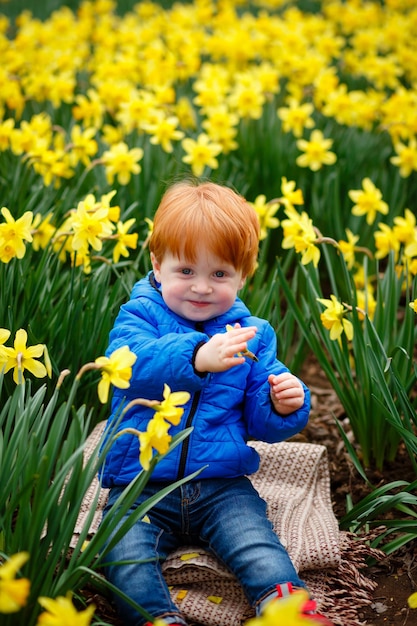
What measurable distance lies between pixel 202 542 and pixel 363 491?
2.57 ft

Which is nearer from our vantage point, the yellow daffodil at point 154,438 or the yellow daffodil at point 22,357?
the yellow daffodil at point 154,438

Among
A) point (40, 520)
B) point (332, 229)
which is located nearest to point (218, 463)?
point (40, 520)

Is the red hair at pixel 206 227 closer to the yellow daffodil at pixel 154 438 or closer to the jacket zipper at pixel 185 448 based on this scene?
the jacket zipper at pixel 185 448

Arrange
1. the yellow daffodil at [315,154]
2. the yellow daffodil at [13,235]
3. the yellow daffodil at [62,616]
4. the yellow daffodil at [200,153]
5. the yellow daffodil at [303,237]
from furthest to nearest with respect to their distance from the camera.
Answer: the yellow daffodil at [315,154]
the yellow daffodil at [200,153]
the yellow daffodil at [303,237]
the yellow daffodil at [13,235]
the yellow daffodil at [62,616]

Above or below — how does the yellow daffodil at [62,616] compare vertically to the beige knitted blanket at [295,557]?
above

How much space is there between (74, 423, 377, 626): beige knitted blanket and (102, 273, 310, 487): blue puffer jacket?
0.21 metres

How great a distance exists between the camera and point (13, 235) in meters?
2.31

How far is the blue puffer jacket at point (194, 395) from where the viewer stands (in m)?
1.93

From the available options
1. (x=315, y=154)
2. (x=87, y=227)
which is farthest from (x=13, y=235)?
(x=315, y=154)

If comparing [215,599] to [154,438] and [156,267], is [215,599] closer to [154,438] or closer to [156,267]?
[154,438]

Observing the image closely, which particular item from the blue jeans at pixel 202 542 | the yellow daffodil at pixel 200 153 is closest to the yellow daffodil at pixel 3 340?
the blue jeans at pixel 202 542

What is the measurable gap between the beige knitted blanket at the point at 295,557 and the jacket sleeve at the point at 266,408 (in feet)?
0.94

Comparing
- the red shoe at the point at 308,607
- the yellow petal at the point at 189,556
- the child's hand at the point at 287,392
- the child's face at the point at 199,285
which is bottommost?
the yellow petal at the point at 189,556

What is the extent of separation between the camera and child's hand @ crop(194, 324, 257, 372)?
179 cm
